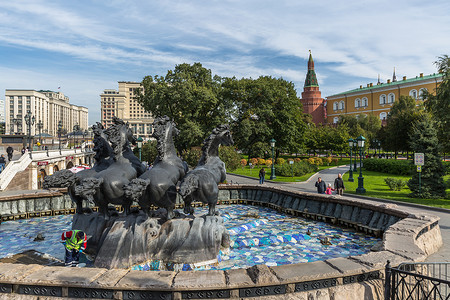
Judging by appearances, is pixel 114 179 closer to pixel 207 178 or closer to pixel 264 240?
pixel 207 178

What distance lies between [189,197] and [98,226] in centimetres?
258

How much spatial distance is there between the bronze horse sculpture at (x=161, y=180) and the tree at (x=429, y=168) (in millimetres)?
15484

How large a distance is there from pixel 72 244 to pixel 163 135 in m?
3.51

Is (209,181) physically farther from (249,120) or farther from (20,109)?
(20,109)

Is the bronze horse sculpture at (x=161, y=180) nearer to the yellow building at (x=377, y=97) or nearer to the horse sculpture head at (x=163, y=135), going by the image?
the horse sculpture head at (x=163, y=135)

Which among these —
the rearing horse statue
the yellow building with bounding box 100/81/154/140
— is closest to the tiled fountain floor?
the rearing horse statue

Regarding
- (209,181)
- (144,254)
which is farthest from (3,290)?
(209,181)

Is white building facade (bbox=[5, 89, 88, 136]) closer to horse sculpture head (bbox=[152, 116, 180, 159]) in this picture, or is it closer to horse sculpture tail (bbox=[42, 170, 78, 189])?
horse sculpture tail (bbox=[42, 170, 78, 189])

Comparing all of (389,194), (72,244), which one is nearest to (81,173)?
(72,244)

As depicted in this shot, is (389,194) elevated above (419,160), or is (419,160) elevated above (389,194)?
(419,160)

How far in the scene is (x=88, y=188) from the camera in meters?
7.28

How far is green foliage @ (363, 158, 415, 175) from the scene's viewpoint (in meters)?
29.7

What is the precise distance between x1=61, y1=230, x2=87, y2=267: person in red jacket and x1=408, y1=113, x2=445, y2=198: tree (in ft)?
58.5

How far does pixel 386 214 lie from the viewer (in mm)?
10953
